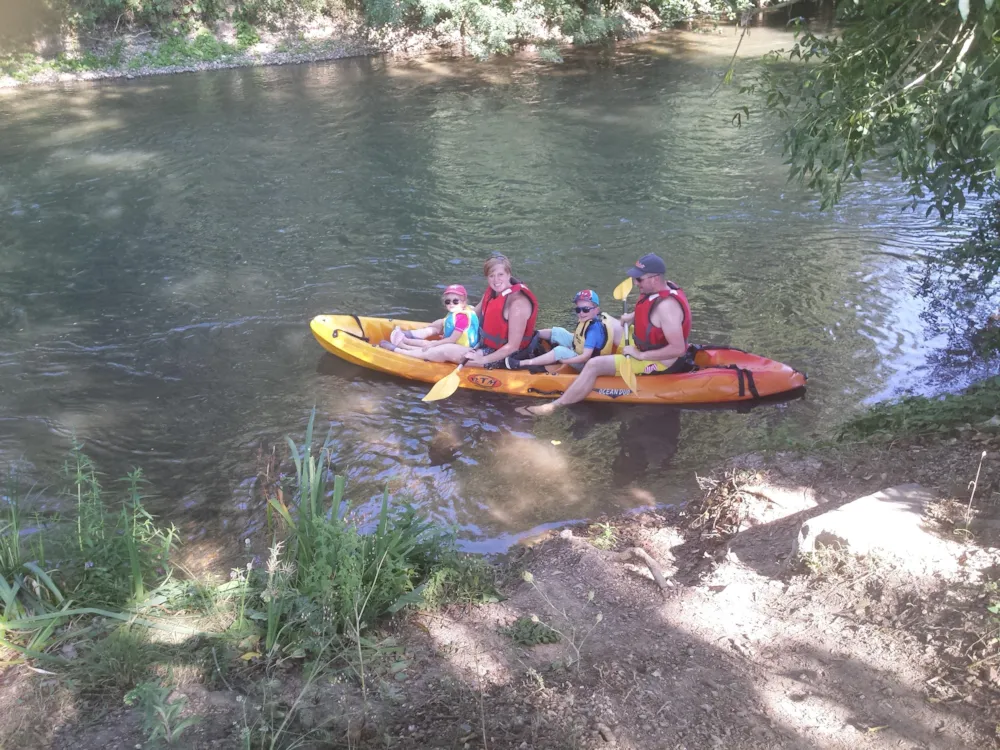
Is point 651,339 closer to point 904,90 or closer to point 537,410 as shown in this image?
point 537,410

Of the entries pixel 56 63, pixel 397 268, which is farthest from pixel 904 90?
pixel 56 63

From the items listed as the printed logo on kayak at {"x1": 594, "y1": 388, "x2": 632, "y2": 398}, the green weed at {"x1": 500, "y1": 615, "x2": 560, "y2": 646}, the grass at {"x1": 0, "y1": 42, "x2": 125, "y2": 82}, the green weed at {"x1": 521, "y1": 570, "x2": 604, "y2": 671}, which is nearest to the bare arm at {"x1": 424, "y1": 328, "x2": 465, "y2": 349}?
the printed logo on kayak at {"x1": 594, "y1": 388, "x2": 632, "y2": 398}

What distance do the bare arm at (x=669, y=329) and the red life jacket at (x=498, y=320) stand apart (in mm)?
841

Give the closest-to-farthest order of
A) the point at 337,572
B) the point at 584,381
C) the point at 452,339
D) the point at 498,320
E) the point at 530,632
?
the point at 530,632
the point at 337,572
the point at 584,381
the point at 498,320
the point at 452,339

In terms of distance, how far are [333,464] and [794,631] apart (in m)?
3.16

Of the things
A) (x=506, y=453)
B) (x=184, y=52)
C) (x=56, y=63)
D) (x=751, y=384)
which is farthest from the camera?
(x=184, y=52)

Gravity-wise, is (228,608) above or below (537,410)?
above

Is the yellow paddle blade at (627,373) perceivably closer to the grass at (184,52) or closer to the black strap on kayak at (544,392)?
the black strap on kayak at (544,392)

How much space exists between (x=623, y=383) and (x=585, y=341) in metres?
0.46

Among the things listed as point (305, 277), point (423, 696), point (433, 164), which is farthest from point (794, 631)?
point (433, 164)

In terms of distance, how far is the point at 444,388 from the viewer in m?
5.67

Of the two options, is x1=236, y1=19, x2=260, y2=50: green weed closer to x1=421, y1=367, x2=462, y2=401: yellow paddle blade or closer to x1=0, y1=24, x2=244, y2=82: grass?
x1=0, y1=24, x2=244, y2=82: grass

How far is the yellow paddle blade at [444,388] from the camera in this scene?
18.4ft

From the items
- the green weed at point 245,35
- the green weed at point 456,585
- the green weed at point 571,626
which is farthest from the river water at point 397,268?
the green weed at point 245,35
